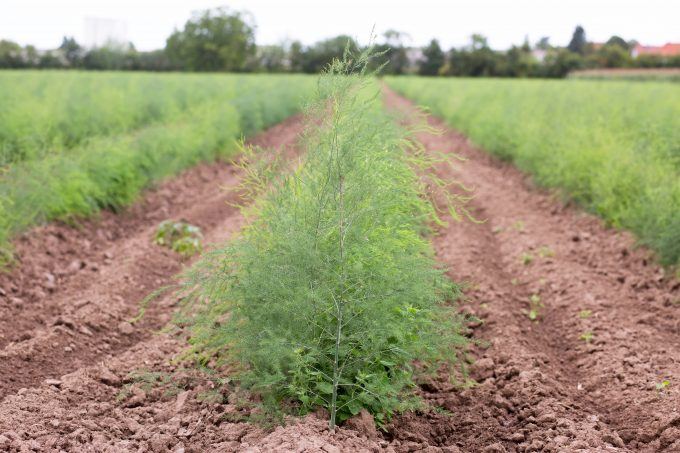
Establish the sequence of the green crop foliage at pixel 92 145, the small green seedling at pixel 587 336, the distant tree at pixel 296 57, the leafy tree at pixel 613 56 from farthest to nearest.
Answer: the distant tree at pixel 296 57 < the leafy tree at pixel 613 56 < the green crop foliage at pixel 92 145 < the small green seedling at pixel 587 336

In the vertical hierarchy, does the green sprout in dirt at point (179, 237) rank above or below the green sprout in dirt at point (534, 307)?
above

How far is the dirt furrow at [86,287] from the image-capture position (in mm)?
5781

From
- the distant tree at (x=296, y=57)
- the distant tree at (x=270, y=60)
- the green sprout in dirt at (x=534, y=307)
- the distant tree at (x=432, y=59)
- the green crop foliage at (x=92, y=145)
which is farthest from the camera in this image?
the distant tree at (x=432, y=59)

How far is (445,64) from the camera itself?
2539 inches

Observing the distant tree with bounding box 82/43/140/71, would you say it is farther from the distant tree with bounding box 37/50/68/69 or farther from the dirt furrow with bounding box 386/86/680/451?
the dirt furrow with bounding box 386/86/680/451

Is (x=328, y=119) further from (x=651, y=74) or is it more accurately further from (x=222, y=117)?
(x=651, y=74)

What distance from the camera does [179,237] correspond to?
9617 mm

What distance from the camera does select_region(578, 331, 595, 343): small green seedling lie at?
633 cm

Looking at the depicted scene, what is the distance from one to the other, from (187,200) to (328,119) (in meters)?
8.33

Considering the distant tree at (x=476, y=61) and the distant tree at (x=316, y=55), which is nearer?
the distant tree at (x=316, y=55)

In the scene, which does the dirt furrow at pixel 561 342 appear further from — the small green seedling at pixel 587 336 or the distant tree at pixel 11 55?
the distant tree at pixel 11 55

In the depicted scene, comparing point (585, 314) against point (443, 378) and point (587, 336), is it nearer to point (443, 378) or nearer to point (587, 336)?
point (587, 336)

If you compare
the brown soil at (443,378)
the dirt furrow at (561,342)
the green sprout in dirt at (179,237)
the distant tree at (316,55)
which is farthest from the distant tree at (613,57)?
the green sprout in dirt at (179,237)

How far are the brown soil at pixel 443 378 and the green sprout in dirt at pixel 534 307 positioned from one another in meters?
0.05
